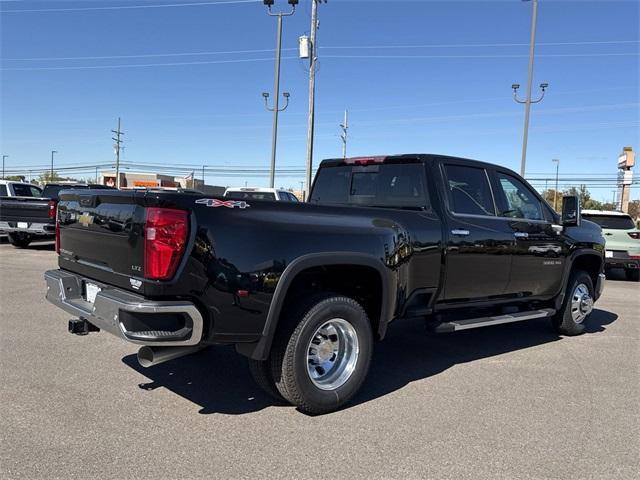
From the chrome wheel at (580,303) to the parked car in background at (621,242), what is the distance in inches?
256

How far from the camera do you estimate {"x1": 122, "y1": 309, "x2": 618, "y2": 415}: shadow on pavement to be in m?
4.27

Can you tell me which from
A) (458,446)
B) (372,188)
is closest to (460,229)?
(372,188)

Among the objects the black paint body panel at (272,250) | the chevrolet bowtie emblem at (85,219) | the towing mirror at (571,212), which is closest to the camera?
the black paint body panel at (272,250)

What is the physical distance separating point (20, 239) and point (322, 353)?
47.1 ft

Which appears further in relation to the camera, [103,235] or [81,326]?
[81,326]

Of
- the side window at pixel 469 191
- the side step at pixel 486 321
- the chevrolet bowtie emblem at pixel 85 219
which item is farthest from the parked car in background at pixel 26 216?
the side step at pixel 486 321

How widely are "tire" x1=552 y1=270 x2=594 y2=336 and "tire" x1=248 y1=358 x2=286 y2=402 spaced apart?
13.8 feet

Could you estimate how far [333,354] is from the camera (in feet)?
13.8

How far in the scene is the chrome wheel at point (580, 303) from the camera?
22.0 ft

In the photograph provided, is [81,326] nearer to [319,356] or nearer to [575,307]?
[319,356]

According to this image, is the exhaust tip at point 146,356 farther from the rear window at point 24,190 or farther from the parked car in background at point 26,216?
the rear window at point 24,190

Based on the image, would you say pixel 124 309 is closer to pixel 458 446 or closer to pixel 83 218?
pixel 83 218

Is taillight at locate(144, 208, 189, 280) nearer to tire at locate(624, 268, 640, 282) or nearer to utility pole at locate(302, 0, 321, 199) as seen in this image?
tire at locate(624, 268, 640, 282)

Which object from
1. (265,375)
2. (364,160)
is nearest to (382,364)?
(265,375)
